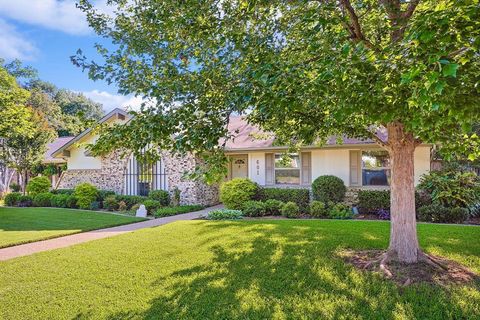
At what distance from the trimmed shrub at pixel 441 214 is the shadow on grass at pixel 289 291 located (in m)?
5.01

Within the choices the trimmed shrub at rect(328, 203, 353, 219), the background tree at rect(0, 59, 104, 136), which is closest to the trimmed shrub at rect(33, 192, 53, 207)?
the background tree at rect(0, 59, 104, 136)

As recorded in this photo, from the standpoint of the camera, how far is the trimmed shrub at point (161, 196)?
53.7 feet

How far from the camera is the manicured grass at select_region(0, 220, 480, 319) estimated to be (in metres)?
4.61

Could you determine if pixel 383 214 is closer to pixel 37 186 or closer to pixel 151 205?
pixel 151 205

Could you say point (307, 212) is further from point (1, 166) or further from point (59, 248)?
point (1, 166)

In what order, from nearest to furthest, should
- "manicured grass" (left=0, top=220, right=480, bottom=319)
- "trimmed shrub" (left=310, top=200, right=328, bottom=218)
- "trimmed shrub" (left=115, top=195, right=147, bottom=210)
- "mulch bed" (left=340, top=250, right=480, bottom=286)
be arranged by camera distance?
1. "manicured grass" (left=0, top=220, right=480, bottom=319)
2. "mulch bed" (left=340, top=250, right=480, bottom=286)
3. "trimmed shrub" (left=310, top=200, right=328, bottom=218)
4. "trimmed shrub" (left=115, top=195, right=147, bottom=210)

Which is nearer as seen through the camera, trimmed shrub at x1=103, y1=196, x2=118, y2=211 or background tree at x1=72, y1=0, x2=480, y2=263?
background tree at x1=72, y1=0, x2=480, y2=263

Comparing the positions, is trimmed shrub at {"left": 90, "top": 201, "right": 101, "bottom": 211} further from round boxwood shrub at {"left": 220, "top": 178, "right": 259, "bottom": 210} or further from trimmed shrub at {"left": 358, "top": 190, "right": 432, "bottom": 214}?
trimmed shrub at {"left": 358, "top": 190, "right": 432, "bottom": 214}

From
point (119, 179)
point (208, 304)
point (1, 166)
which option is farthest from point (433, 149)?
point (1, 166)

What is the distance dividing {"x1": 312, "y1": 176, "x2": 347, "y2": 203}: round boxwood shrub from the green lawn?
7.55 metres

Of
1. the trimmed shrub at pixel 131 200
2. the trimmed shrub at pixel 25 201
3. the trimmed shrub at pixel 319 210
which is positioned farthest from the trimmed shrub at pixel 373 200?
the trimmed shrub at pixel 25 201

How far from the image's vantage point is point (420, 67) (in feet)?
8.24

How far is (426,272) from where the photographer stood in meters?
5.55

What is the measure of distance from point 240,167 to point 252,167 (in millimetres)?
1619
